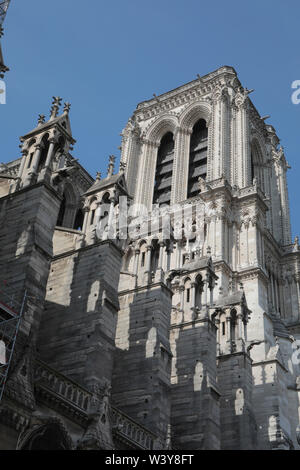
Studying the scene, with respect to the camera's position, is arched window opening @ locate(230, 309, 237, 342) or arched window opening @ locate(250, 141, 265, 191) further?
arched window opening @ locate(250, 141, 265, 191)

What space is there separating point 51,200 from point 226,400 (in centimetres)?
1235

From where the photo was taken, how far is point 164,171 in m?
49.0

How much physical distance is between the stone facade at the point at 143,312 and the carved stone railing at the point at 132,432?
0.05 m

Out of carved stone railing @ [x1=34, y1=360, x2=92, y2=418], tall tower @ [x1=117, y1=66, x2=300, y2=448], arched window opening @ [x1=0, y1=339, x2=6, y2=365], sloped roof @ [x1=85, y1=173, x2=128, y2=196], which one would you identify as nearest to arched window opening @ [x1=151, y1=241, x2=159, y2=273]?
tall tower @ [x1=117, y1=66, x2=300, y2=448]

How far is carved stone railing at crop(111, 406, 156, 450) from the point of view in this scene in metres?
19.1

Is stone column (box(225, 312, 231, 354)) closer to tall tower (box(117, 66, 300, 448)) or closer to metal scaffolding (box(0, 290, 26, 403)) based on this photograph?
tall tower (box(117, 66, 300, 448))

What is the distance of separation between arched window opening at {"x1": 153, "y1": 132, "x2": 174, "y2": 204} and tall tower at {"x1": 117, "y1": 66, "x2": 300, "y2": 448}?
0.10 meters

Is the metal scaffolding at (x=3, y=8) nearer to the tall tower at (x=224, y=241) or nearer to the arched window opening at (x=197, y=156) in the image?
the tall tower at (x=224, y=241)

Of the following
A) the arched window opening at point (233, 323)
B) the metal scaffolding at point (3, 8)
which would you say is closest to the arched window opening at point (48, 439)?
the arched window opening at point (233, 323)

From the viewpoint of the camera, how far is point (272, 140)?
53.0 meters

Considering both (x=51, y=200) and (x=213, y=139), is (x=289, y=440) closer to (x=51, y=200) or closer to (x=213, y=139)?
(x=51, y=200)

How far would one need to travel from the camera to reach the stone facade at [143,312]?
1762cm

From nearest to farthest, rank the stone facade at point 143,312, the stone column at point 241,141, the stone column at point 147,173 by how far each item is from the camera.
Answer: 1. the stone facade at point 143,312
2. the stone column at point 241,141
3. the stone column at point 147,173
